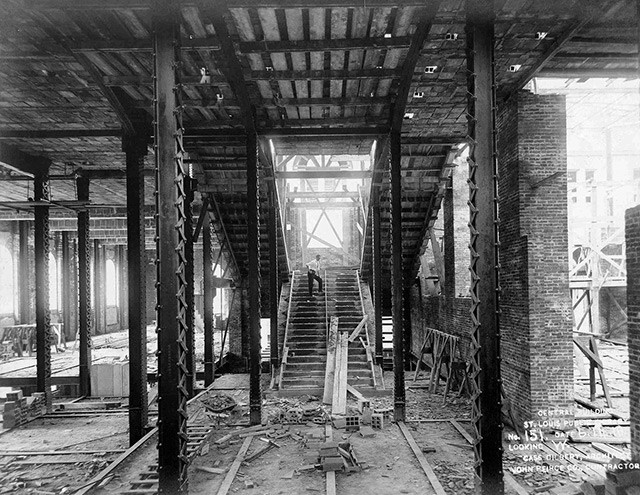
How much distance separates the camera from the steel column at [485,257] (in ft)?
15.5

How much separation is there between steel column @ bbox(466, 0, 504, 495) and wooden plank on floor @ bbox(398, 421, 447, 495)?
1736 mm

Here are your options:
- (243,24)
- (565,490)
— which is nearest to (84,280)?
(243,24)

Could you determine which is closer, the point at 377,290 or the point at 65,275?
the point at 377,290

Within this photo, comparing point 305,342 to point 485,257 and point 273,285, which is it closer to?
point 273,285

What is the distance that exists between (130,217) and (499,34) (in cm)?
773

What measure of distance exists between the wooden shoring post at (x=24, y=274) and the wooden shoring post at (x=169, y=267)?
20400 mm

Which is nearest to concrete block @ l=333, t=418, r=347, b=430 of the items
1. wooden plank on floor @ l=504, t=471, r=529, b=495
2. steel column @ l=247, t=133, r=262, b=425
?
steel column @ l=247, t=133, r=262, b=425

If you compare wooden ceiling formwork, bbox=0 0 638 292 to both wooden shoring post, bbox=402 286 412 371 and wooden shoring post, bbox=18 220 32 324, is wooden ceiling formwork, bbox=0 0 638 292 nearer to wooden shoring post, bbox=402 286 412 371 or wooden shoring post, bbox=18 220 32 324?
wooden shoring post, bbox=402 286 412 371

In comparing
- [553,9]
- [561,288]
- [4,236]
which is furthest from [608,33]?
[4,236]

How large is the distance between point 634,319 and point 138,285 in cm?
845

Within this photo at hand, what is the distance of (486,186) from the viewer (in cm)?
478

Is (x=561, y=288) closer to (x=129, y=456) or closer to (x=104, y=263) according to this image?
(x=129, y=456)

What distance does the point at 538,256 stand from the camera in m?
8.63

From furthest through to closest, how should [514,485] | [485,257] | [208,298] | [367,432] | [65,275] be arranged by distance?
[65,275] < [208,298] < [367,432] < [514,485] < [485,257]
